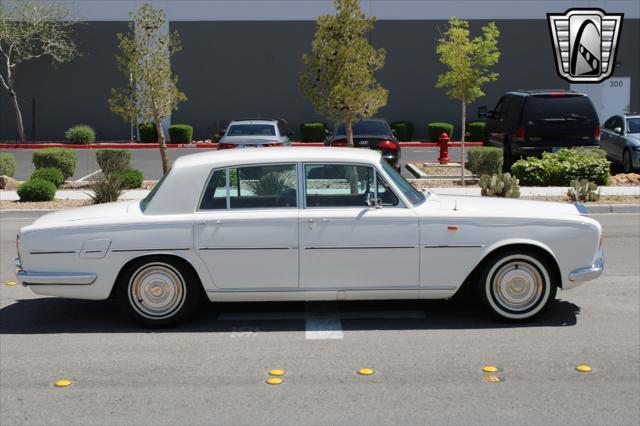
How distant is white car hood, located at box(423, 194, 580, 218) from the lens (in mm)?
8281

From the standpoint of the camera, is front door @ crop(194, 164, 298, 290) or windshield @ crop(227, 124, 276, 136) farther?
windshield @ crop(227, 124, 276, 136)

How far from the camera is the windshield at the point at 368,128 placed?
2395 cm

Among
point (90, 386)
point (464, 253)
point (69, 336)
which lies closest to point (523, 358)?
point (464, 253)

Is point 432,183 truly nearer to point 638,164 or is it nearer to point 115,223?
point 638,164

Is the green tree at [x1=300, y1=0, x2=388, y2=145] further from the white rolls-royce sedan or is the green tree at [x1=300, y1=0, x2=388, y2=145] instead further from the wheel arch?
the wheel arch

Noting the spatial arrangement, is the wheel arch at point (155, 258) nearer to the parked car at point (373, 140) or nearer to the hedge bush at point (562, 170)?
the hedge bush at point (562, 170)

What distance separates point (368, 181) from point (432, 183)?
1399 centimetres

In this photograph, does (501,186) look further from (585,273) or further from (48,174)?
(585,273)

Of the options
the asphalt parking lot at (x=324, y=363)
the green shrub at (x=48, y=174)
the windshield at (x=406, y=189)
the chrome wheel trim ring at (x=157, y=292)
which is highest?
the windshield at (x=406, y=189)

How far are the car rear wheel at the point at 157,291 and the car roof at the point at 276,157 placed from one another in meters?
0.94

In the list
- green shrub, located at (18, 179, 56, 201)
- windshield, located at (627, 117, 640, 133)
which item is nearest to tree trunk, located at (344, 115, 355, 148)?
windshield, located at (627, 117, 640, 133)

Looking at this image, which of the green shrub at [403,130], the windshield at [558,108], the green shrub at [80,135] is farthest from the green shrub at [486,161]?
the green shrub at [80,135]

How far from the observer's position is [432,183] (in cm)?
2214

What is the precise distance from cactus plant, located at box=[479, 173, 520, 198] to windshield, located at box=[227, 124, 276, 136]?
22.9ft
